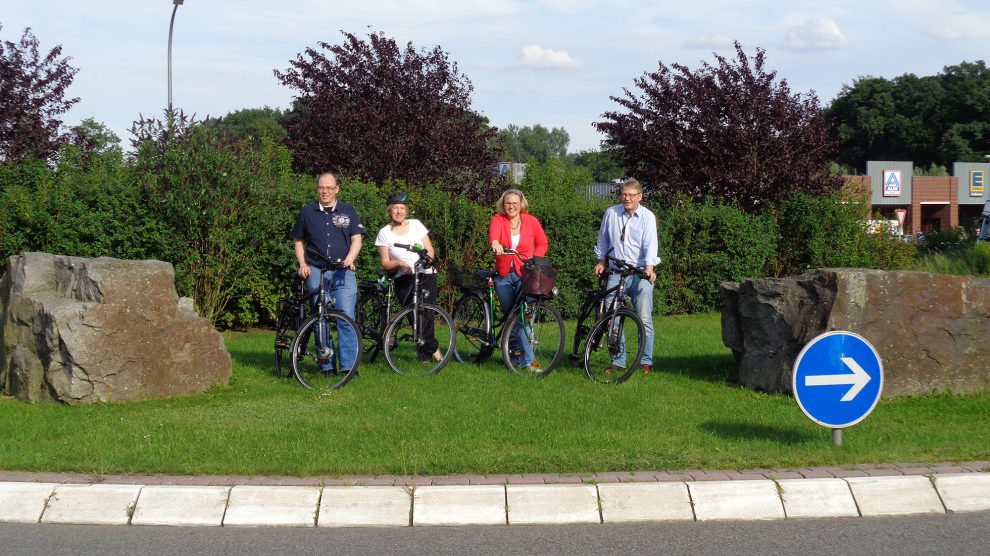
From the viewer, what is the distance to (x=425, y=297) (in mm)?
10164

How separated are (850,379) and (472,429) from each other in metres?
2.60

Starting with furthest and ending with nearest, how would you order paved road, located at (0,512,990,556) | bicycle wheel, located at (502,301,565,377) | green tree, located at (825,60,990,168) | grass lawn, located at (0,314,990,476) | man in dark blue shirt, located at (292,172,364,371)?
1. green tree, located at (825,60,990,168)
2. bicycle wheel, located at (502,301,565,377)
3. man in dark blue shirt, located at (292,172,364,371)
4. grass lawn, located at (0,314,990,476)
5. paved road, located at (0,512,990,556)

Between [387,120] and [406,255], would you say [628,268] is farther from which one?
[387,120]

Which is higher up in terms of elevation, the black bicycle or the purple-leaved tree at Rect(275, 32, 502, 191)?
the purple-leaved tree at Rect(275, 32, 502, 191)

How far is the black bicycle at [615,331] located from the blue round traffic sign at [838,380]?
2728mm

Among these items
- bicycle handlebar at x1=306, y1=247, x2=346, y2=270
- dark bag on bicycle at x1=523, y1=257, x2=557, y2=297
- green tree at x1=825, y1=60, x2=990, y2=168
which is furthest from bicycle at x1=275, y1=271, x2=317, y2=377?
green tree at x1=825, y1=60, x2=990, y2=168

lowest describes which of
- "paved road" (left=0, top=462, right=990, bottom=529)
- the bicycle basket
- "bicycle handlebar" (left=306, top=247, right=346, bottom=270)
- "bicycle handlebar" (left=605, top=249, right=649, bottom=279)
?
"paved road" (left=0, top=462, right=990, bottom=529)

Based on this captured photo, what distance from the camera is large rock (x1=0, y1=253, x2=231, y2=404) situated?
27.6 ft

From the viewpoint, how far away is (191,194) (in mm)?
13070

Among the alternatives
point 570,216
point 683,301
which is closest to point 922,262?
point 683,301

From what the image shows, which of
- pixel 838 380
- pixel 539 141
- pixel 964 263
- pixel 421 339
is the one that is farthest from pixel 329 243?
pixel 539 141

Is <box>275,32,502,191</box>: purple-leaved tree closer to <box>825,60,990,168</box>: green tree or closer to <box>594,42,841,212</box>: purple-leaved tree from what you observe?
<box>594,42,841,212</box>: purple-leaved tree

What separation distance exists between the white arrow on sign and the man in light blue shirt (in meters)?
3.16

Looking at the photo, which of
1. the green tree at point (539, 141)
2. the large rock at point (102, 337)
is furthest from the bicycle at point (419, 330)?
the green tree at point (539, 141)
